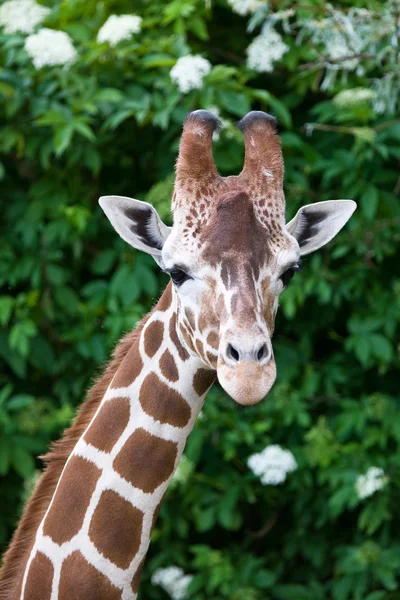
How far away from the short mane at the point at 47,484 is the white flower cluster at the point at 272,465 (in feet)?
5.74

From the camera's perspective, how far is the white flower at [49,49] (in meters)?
3.97

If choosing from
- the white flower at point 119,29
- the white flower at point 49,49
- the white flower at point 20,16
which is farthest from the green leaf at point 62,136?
the white flower at point 20,16

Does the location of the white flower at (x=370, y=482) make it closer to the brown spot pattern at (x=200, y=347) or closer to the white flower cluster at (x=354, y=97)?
the white flower cluster at (x=354, y=97)

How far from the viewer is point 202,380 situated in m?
2.30

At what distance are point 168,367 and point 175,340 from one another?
0.22ft

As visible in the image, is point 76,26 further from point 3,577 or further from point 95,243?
point 3,577

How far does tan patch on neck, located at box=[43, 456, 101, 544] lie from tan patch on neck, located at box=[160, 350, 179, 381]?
283mm

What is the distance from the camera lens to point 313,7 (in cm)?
369

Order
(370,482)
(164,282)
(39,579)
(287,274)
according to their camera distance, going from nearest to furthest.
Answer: (287,274) → (39,579) → (370,482) → (164,282)

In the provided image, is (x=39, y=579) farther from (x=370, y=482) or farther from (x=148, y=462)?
(x=370, y=482)

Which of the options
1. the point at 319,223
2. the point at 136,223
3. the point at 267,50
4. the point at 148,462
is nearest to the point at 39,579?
the point at 148,462

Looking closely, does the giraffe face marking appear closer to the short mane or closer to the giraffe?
the giraffe

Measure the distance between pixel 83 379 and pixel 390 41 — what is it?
2029 mm

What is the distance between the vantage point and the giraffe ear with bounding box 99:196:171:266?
2.38 m
